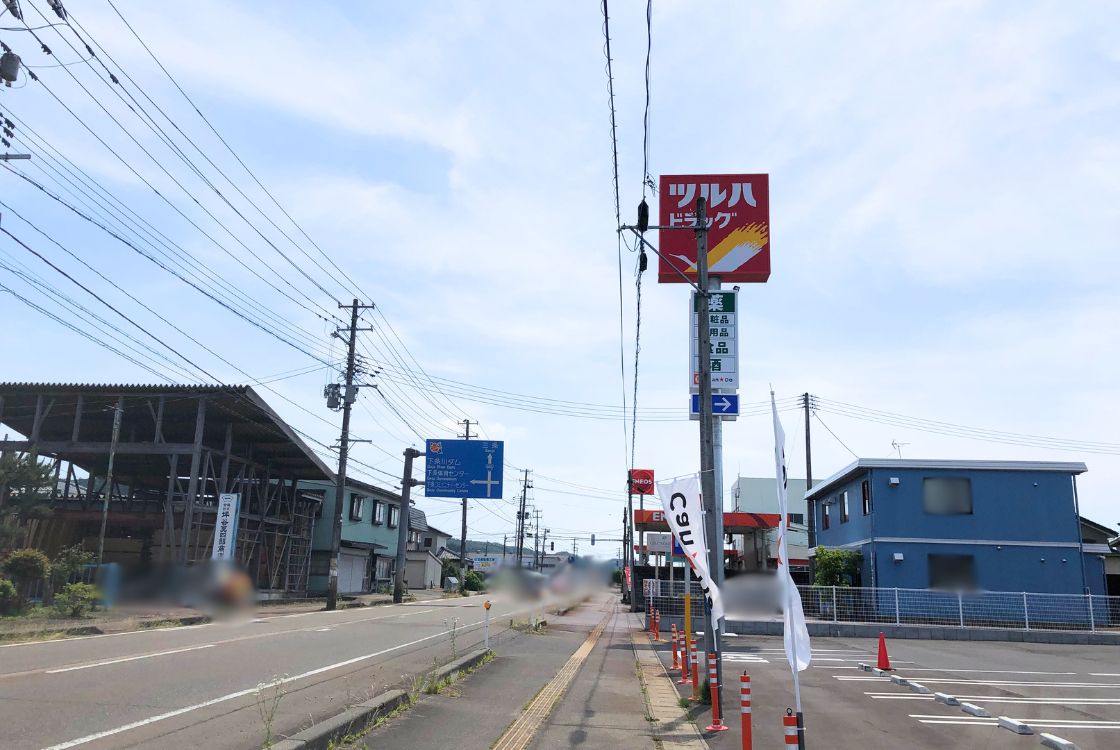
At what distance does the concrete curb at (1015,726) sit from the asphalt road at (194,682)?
7918 mm

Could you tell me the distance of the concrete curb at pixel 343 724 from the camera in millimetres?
6673

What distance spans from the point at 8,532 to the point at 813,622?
79.0 ft

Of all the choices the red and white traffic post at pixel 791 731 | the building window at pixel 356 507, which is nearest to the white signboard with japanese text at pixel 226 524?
the building window at pixel 356 507

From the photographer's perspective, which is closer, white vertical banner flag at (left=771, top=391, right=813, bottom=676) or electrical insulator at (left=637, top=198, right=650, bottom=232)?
white vertical banner flag at (left=771, top=391, right=813, bottom=676)

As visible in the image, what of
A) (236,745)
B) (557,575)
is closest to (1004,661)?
(557,575)

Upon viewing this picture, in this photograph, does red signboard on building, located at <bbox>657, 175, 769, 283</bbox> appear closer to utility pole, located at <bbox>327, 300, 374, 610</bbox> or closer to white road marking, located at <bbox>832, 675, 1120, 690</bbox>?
white road marking, located at <bbox>832, 675, 1120, 690</bbox>

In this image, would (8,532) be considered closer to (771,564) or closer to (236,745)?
(236,745)

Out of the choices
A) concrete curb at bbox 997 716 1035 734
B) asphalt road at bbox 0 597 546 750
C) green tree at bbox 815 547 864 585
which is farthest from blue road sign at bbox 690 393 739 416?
green tree at bbox 815 547 864 585

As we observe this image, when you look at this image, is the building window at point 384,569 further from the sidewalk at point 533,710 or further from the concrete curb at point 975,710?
the concrete curb at point 975,710

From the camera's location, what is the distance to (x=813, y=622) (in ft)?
78.0

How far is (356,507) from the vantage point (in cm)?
4447

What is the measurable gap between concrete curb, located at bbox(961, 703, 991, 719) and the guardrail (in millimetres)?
13602

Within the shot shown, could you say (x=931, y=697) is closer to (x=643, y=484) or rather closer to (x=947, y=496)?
(x=947, y=496)

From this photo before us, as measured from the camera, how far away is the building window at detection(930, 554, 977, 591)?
70.7 ft
